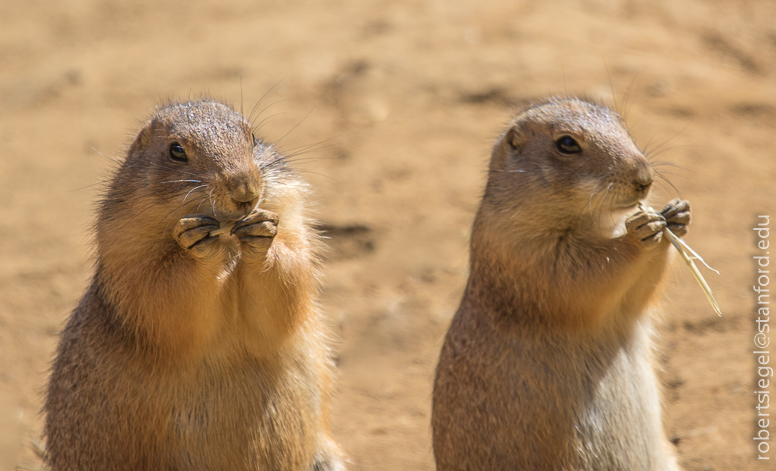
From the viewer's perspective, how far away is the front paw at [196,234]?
397cm

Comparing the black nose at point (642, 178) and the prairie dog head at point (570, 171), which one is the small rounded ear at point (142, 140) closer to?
the prairie dog head at point (570, 171)

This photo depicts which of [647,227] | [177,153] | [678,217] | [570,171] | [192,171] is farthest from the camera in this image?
[570,171]

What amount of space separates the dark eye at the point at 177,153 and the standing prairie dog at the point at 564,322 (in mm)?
1852

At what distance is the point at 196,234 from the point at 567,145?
89.0 inches

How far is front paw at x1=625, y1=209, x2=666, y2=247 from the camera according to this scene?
4.49 meters

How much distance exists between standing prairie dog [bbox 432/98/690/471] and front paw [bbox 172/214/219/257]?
1692 mm

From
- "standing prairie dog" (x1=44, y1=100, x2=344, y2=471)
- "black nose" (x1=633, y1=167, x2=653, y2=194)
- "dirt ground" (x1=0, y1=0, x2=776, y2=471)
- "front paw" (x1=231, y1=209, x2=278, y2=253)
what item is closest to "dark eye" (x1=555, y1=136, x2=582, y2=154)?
"black nose" (x1=633, y1=167, x2=653, y2=194)

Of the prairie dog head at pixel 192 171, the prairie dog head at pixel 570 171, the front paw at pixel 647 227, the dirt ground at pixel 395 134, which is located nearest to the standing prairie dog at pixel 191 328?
the prairie dog head at pixel 192 171

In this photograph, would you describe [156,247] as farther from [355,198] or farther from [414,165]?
[414,165]

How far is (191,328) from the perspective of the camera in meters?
4.28

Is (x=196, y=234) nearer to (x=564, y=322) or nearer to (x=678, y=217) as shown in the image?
(x=564, y=322)

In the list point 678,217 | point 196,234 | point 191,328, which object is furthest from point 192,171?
point 678,217

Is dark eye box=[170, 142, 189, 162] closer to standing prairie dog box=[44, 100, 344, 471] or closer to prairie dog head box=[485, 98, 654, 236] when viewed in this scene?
standing prairie dog box=[44, 100, 344, 471]

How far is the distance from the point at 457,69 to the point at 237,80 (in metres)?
2.89
